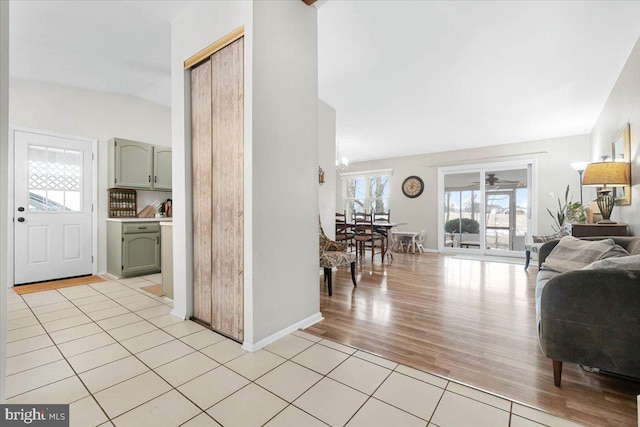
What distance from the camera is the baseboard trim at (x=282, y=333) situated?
6.31 feet

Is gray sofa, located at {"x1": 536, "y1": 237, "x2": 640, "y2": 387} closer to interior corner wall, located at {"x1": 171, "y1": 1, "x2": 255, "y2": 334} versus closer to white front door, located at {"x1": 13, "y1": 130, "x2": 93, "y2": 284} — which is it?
interior corner wall, located at {"x1": 171, "y1": 1, "x2": 255, "y2": 334}

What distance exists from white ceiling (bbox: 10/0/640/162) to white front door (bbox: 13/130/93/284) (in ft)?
3.03

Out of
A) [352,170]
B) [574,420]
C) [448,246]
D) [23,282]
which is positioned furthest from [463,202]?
[23,282]

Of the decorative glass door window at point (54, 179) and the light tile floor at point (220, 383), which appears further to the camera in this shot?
the decorative glass door window at point (54, 179)

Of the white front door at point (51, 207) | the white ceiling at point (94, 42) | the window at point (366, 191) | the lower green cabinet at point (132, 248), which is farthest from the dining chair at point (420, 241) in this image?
the white front door at point (51, 207)

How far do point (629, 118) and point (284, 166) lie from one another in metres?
3.64

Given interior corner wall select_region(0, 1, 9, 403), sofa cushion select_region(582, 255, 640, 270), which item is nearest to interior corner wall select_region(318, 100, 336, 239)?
sofa cushion select_region(582, 255, 640, 270)

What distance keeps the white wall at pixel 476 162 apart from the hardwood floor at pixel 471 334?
8.44 feet

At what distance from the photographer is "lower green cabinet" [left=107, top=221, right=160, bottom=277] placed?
12.9ft

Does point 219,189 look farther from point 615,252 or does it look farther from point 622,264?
point 615,252

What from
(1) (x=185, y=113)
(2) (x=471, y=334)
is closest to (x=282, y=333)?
(2) (x=471, y=334)

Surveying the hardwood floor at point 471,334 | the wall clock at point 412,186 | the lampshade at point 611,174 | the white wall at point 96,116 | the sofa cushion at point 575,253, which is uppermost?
the white wall at point 96,116

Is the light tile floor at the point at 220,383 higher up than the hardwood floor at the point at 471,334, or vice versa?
the light tile floor at the point at 220,383

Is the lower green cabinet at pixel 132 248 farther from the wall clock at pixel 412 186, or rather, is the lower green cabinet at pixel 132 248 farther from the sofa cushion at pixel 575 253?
the wall clock at pixel 412 186
